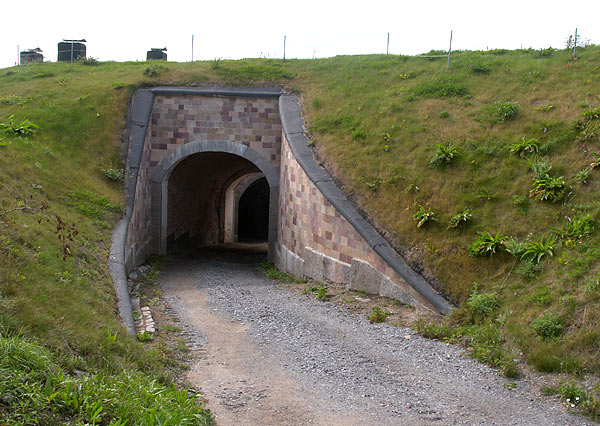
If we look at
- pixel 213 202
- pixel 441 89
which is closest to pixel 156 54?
pixel 213 202

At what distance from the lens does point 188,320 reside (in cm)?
Answer: 1009

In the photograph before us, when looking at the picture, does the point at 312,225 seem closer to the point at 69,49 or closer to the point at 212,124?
the point at 212,124

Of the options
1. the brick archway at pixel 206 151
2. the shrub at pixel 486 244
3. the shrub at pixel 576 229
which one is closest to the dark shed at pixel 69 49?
the brick archway at pixel 206 151

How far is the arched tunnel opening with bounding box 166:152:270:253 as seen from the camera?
19.0 metres

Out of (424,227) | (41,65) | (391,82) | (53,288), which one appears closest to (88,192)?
(53,288)

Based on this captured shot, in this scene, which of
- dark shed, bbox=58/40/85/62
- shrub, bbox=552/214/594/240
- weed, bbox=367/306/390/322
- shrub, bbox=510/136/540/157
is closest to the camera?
shrub, bbox=552/214/594/240

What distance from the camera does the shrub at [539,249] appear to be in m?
8.95

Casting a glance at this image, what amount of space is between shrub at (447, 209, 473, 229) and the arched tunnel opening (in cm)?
1040

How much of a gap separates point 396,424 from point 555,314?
3.33m

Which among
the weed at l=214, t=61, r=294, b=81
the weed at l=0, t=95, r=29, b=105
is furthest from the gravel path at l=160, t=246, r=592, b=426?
the weed at l=0, t=95, r=29, b=105

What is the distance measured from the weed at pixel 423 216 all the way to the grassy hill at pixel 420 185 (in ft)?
0.15

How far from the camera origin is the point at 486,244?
969 cm

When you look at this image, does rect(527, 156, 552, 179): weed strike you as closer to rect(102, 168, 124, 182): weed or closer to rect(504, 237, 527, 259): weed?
rect(504, 237, 527, 259): weed

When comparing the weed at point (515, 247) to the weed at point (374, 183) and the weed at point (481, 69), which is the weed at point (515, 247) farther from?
the weed at point (481, 69)
